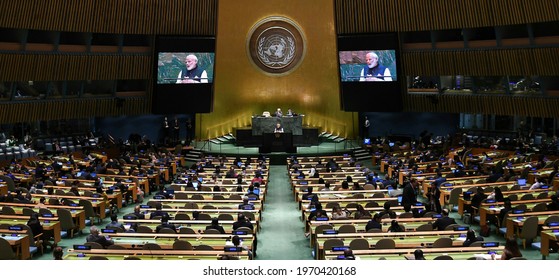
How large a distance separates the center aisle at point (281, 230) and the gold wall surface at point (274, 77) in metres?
12.2

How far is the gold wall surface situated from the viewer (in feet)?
116

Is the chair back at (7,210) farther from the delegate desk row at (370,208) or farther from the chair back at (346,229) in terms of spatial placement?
the chair back at (346,229)

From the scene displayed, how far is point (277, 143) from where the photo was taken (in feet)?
100

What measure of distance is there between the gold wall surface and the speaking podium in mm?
5663

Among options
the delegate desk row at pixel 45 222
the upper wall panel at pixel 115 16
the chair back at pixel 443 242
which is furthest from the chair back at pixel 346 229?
the upper wall panel at pixel 115 16

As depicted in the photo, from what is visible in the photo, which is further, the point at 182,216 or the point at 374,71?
the point at 374,71

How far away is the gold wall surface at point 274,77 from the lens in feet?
116

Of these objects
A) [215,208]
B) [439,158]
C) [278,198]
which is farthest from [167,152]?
[215,208]

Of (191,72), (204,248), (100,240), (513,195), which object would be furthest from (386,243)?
(191,72)

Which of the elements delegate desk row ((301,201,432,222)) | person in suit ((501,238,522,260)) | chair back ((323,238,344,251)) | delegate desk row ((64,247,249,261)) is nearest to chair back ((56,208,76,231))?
delegate desk row ((64,247,249,261))

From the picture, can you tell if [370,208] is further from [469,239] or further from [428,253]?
[428,253]

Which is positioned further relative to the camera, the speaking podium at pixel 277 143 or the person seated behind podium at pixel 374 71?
the person seated behind podium at pixel 374 71

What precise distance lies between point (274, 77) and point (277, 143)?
21.2 ft

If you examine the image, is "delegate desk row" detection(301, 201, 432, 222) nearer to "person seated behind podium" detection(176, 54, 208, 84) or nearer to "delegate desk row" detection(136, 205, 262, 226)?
"delegate desk row" detection(136, 205, 262, 226)
